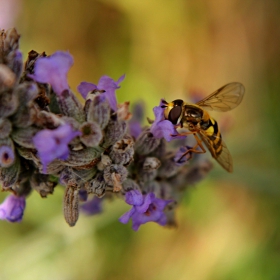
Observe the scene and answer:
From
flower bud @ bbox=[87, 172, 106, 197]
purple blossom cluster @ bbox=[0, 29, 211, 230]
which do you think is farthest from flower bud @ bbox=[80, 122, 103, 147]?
flower bud @ bbox=[87, 172, 106, 197]

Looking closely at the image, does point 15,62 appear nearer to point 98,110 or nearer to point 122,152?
point 98,110

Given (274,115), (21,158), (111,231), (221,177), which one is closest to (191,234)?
(111,231)

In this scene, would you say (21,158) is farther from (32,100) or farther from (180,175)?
(180,175)

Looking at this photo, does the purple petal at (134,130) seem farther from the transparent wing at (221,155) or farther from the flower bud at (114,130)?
the flower bud at (114,130)

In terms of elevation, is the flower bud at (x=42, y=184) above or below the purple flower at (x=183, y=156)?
below

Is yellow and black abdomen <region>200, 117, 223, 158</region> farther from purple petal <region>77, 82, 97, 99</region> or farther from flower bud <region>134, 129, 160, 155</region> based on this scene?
purple petal <region>77, 82, 97, 99</region>

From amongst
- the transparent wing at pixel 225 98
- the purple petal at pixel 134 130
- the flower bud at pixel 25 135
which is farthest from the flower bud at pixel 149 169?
the flower bud at pixel 25 135

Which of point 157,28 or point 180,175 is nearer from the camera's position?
point 180,175
